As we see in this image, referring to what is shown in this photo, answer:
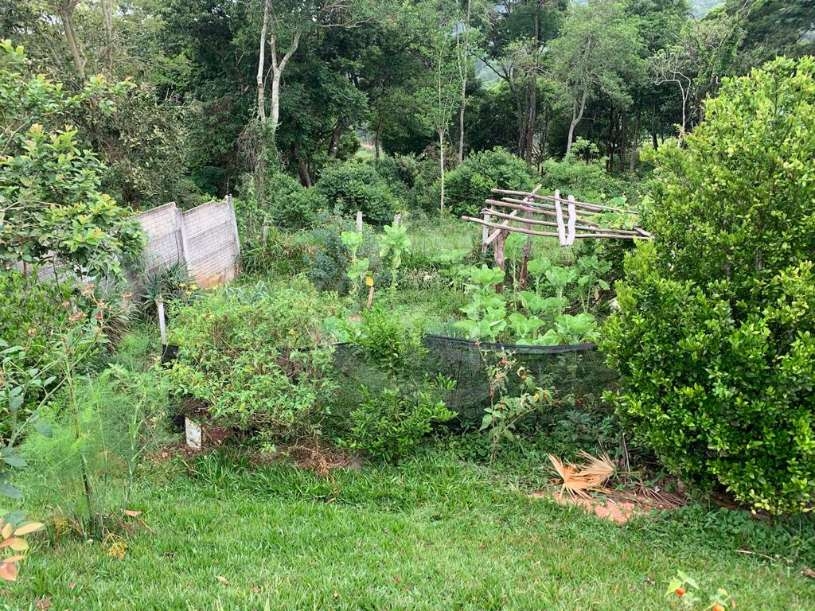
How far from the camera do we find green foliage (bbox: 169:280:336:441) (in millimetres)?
4176

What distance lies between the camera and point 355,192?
1562cm

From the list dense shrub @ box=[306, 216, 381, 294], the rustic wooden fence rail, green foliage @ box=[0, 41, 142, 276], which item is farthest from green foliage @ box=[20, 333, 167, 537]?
dense shrub @ box=[306, 216, 381, 294]

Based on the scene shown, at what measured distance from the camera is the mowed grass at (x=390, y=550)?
2723 millimetres

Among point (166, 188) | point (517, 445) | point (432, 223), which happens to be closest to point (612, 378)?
point (517, 445)

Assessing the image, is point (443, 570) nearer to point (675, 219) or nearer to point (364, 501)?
point (364, 501)

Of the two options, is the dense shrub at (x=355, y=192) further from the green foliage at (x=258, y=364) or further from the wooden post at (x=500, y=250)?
the green foliage at (x=258, y=364)

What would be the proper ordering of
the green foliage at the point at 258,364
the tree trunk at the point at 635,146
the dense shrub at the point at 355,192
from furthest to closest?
1. the tree trunk at the point at 635,146
2. the dense shrub at the point at 355,192
3. the green foliage at the point at 258,364

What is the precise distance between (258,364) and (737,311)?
329 centimetres

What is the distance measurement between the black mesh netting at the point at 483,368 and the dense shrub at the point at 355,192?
1112 cm

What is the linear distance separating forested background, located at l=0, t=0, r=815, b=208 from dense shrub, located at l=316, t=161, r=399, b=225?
643 millimetres

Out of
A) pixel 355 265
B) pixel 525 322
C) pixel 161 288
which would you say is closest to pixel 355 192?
pixel 355 265

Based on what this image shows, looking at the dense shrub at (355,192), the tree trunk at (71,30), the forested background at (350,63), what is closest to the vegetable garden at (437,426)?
the forested background at (350,63)

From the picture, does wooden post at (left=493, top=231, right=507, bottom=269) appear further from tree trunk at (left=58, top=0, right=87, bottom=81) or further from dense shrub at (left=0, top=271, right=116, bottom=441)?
tree trunk at (left=58, top=0, right=87, bottom=81)

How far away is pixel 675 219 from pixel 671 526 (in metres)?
2.04
